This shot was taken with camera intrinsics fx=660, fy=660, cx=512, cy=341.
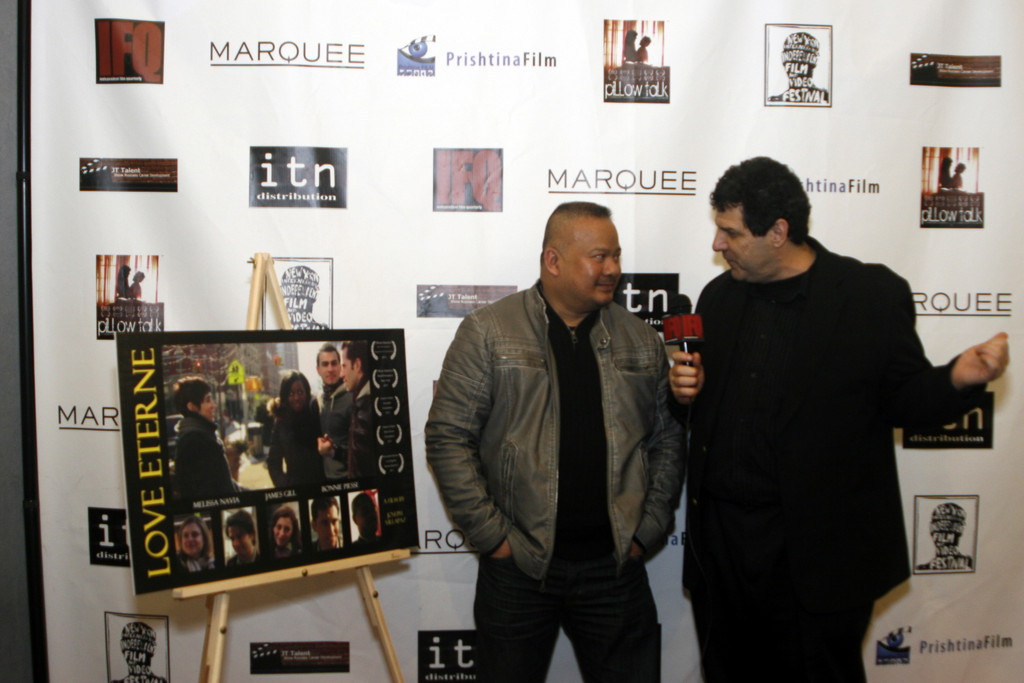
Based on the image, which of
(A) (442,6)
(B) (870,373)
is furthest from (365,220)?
(B) (870,373)

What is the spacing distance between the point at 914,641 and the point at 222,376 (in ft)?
8.94

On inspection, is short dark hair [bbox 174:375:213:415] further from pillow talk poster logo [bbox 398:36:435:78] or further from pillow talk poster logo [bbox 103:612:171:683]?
pillow talk poster logo [bbox 398:36:435:78]

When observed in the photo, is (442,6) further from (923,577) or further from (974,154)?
(923,577)

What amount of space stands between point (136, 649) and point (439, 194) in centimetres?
209

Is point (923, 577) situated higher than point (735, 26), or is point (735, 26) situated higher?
point (735, 26)

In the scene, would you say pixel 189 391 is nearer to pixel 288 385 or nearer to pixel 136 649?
pixel 288 385

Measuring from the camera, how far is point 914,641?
8.47ft

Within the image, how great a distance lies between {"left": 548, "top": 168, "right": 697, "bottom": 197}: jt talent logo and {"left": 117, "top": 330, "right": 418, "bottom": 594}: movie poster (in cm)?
87

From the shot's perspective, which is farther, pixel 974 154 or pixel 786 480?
pixel 974 154

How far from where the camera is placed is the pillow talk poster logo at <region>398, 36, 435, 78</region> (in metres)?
2.46

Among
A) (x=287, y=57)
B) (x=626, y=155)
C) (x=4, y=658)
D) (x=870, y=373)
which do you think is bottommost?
(x=4, y=658)

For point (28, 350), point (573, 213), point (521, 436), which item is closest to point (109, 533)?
point (28, 350)

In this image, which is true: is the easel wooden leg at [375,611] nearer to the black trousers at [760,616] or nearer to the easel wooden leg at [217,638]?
the easel wooden leg at [217,638]

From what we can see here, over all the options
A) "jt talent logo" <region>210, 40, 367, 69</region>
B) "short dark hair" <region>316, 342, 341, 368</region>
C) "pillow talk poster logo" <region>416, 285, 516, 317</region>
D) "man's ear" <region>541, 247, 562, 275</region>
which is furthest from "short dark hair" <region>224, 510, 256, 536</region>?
"jt talent logo" <region>210, 40, 367, 69</region>
